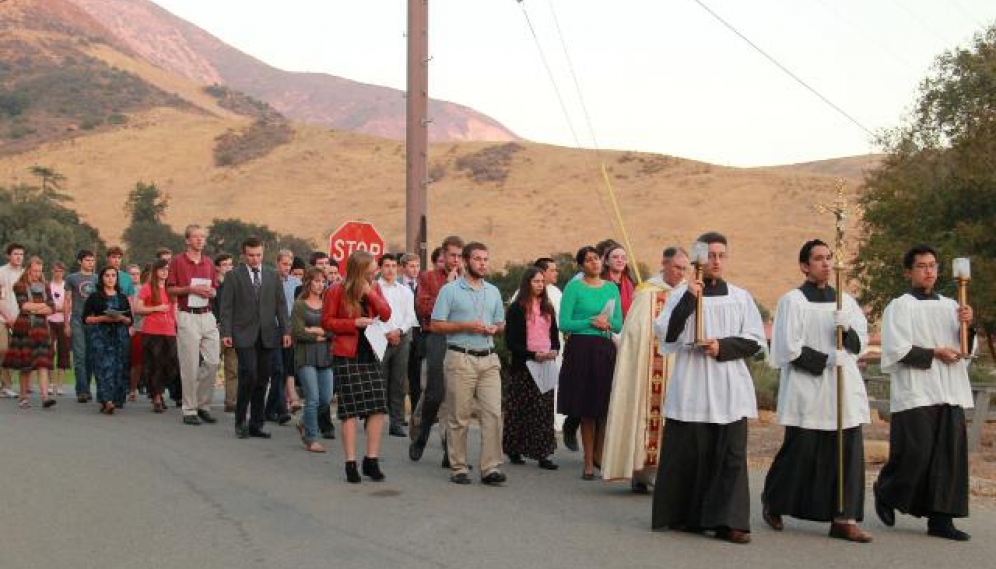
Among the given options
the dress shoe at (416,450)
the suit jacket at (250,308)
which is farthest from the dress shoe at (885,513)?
the suit jacket at (250,308)

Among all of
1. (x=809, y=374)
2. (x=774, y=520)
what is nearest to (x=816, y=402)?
(x=809, y=374)

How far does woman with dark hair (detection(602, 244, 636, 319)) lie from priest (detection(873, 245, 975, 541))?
344 centimetres

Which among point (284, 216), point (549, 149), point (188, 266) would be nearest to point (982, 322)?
point (188, 266)

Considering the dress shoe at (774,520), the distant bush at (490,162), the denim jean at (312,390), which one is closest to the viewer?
the dress shoe at (774,520)

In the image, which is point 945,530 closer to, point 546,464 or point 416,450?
point 546,464

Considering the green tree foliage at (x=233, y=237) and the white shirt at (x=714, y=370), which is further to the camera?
the green tree foliage at (x=233, y=237)

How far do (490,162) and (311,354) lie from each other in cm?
7635

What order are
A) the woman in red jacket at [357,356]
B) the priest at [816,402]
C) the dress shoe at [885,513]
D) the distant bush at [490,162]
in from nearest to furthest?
the priest at [816,402], the dress shoe at [885,513], the woman in red jacket at [357,356], the distant bush at [490,162]

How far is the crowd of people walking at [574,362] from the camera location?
9.16 meters

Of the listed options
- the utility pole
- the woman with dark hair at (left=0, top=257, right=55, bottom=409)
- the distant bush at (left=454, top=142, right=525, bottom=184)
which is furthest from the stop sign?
the distant bush at (left=454, top=142, right=525, bottom=184)

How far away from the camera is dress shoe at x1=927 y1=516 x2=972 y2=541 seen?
9180 mm

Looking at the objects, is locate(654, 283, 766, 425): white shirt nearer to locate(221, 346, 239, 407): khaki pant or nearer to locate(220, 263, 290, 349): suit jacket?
locate(220, 263, 290, 349): suit jacket

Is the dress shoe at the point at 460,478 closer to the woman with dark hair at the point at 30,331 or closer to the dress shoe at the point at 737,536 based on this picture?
the dress shoe at the point at 737,536

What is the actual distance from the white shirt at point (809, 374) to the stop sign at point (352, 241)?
9.21 metres
